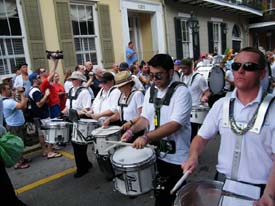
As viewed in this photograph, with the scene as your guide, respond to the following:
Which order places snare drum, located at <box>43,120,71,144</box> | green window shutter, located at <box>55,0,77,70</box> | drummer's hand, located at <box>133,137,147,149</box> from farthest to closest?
green window shutter, located at <box>55,0,77,70</box> < snare drum, located at <box>43,120,71,144</box> < drummer's hand, located at <box>133,137,147,149</box>

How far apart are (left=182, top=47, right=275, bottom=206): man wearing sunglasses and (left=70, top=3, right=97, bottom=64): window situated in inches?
320

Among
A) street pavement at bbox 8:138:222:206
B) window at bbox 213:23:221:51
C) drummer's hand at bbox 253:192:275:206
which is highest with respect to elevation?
window at bbox 213:23:221:51

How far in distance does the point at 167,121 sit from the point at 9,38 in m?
6.68

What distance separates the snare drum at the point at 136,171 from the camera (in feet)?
7.93

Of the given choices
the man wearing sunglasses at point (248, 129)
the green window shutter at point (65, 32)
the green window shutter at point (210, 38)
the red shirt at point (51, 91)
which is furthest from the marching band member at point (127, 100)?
the green window shutter at point (210, 38)

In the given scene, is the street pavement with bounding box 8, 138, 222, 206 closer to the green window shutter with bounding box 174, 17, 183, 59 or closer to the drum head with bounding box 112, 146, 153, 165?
the drum head with bounding box 112, 146, 153, 165

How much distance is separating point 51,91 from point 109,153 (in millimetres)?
3469

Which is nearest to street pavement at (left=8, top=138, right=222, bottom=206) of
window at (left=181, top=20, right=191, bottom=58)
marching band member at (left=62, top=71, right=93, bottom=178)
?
marching band member at (left=62, top=71, right=93, bottom=178)

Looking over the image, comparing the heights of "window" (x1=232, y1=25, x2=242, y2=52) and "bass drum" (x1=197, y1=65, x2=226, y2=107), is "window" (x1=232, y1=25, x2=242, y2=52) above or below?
above

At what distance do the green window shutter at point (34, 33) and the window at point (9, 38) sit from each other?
25cm

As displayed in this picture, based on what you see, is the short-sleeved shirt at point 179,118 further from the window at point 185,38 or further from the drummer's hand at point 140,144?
the window at point 185,38

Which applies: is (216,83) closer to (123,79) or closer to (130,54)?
(123,79)

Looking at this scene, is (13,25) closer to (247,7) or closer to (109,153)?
(109,153)

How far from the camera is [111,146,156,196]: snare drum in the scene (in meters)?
2.42
